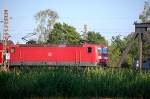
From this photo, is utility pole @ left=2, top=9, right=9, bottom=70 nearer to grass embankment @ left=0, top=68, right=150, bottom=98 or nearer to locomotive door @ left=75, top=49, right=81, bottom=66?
locomotive door @ left=75, top=49, right=81, bottom=66

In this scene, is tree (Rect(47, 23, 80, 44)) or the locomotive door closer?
→ the locomotive door

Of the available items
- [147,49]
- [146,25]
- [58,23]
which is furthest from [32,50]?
[58,23]

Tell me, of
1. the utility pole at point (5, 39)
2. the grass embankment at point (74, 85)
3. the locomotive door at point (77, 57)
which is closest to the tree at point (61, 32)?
Result: the utility pole at point (5, 39)

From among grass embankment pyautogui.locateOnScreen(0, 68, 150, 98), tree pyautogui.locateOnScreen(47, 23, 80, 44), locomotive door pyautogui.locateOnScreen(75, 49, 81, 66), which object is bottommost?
grass embankment pyautogui.locateOnScreen(0, 68, 150, 98)

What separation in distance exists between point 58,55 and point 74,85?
81.3 ft

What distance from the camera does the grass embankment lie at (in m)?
18.8

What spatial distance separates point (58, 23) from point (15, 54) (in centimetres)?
3656

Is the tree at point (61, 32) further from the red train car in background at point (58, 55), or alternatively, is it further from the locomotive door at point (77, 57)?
the locomotive door at point (77, 57)

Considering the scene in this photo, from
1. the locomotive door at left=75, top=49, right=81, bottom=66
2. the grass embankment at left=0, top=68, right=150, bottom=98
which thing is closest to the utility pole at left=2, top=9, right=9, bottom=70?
the locomotive door at left=75, top=49, right=81, bottom=66

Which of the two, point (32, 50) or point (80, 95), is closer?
point (80, 95)

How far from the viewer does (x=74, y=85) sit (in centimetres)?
1897

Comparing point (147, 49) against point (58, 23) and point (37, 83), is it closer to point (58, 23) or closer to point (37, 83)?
point (58, 23)

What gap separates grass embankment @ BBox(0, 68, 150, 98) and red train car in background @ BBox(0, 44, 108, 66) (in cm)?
2189

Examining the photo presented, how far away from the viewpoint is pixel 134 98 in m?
18.5
